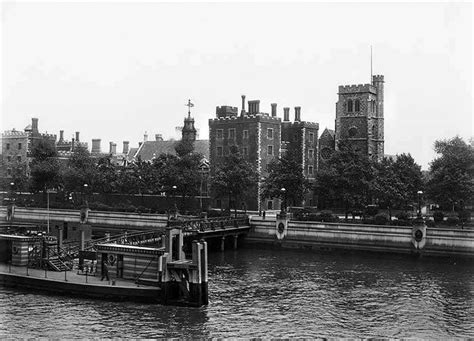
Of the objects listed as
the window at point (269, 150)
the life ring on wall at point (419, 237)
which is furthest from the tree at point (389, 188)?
the window at point (269, 150)

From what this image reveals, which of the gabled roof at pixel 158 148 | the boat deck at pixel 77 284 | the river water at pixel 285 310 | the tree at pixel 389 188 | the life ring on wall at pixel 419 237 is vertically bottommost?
the river water at pixel 285 310

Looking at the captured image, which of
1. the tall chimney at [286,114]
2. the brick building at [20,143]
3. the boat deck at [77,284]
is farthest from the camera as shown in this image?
the brick building at [20,143]

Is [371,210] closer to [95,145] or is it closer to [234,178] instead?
[234,178]

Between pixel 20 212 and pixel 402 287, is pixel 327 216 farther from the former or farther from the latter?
pixel 20 212

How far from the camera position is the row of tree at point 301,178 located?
249 feet

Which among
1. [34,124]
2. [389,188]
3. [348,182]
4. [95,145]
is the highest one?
[34,124]

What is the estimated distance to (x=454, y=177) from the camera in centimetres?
7394

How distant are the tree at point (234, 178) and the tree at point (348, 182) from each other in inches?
371

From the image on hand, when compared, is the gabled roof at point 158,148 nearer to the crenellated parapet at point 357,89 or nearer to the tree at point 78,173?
the tree at point 78,173

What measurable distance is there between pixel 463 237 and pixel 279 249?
1830 centimetres

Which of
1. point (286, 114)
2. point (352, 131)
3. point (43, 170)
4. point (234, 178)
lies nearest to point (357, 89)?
point (352, 131)

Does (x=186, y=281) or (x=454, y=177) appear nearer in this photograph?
(x=186, y=281)

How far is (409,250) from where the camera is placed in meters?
59.5

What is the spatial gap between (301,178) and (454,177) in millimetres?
18784
